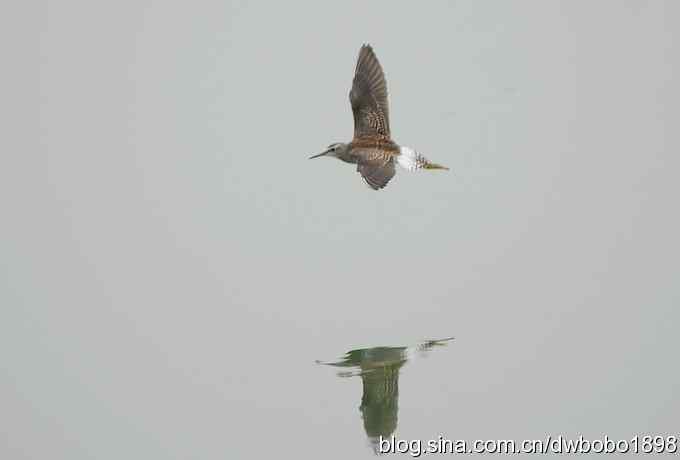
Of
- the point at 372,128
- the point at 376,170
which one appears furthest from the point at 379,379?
the point at 372,128

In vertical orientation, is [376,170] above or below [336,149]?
below

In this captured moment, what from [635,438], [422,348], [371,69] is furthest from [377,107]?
[635,438]

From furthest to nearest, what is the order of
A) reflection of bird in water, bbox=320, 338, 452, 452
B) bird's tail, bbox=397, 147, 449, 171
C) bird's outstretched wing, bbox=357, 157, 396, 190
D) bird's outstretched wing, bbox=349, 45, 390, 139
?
1. bird's outstretched wing, bbox=349, 45, 390, 139
2. bird's tail, bbox=397, 147, 449, 171
3. bird's outstretched wing, bbox=357, 157, 396, 190
4. reflection of bird in water, bbox=320, 338, 452, 452

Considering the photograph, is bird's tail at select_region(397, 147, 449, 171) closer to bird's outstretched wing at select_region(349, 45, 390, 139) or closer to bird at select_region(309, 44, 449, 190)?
bird at select_region(309, 44, 449, 190)

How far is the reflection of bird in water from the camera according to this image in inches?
360

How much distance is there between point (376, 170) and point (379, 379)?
349 cm

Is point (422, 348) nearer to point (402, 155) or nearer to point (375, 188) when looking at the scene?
point (375, 188)

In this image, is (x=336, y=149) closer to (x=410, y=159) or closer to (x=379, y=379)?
(x=410, y=159)

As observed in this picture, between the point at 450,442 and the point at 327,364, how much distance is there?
2236 millimetres

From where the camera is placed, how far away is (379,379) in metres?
9.98

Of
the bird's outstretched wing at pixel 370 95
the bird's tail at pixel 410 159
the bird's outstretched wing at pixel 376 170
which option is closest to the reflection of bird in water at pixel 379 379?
the bird's outstretched wing at pixel 376 170

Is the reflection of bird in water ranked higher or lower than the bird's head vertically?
lower

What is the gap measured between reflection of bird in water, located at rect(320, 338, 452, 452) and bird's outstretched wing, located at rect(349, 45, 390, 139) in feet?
12.9

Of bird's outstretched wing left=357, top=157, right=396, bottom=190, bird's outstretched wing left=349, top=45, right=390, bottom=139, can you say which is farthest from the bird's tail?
bird's outstretched wing left=349, top=45, right=390, bottom=139
